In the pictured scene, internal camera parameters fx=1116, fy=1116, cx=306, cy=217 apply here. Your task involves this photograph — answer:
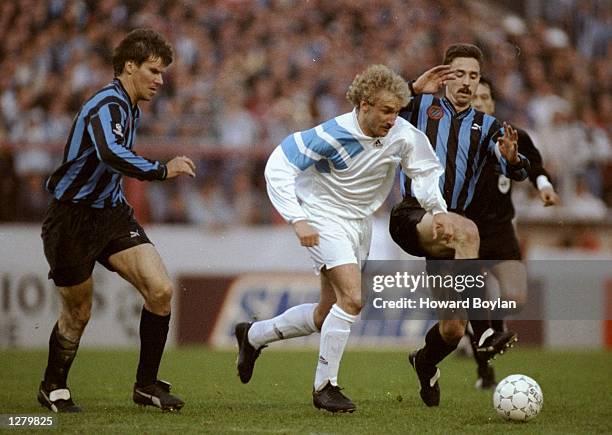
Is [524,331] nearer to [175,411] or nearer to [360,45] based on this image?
[360,45]

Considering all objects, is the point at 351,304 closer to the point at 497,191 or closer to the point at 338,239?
the point at 338,239

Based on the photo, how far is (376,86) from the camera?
19.7 feet

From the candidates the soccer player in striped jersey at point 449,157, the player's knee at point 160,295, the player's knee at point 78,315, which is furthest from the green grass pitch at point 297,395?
the player's knee at point 160,295

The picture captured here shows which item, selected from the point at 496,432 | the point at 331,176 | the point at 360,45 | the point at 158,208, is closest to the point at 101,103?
the point at 331,176

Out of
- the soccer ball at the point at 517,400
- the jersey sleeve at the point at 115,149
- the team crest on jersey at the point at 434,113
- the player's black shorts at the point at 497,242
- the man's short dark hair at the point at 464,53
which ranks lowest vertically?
the soccer ball at the point at 517,400

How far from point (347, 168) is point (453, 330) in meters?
1.20

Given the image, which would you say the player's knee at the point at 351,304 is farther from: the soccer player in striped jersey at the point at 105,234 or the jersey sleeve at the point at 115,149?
the jersey sleeve at the point at 115,149

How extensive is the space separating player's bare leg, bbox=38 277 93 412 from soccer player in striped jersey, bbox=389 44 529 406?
1.99 m

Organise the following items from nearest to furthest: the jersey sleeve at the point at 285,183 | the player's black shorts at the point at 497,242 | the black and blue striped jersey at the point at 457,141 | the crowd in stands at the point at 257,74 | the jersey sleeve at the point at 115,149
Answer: the jersey sleeve at the point at 115,149
the jersey sleeve at the point at 285,183
the black and blue striped jersey at the point at 457,141
the player's black shorts at the point at 497,242
the crowd in stands at the point at 257,74

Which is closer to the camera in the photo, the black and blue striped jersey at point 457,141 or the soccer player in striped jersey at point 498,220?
the black and blue striped jersey at point 457,141

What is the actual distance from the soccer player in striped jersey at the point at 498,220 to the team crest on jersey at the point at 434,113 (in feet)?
1.71

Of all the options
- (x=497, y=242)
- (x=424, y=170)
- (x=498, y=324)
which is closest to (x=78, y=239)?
(x=424, y=170)

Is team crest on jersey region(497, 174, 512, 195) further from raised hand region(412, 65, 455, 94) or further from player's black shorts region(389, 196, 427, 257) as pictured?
raised hand region(412, 65, 455, 94)

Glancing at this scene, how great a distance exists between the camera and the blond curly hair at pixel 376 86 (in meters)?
6.00
